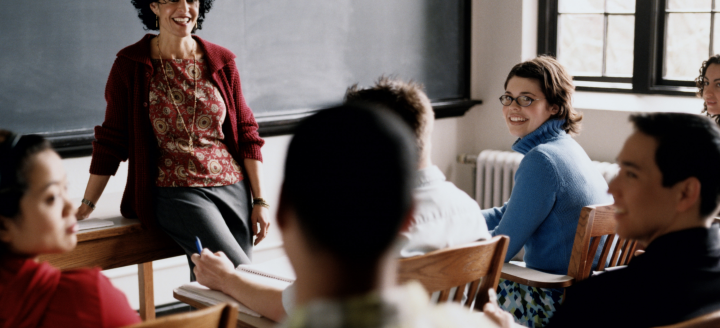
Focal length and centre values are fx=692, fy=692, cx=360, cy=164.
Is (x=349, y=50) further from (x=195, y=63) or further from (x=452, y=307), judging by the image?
(x=452, y=307)

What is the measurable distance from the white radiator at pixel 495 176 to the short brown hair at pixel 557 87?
160 centimetres

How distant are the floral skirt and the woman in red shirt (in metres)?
1.20

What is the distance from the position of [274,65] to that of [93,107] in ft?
3.06

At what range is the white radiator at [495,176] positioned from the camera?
4.00m

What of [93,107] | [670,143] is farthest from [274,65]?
[670,143]

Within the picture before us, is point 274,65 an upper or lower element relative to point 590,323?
upper

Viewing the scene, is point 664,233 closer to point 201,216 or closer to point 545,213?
point 545,213

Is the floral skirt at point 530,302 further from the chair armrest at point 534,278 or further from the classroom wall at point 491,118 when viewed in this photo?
the classroom wall at point 491,118

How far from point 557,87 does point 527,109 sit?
0.12 meters

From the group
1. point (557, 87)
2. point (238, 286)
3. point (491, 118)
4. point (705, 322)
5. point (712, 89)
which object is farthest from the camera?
point (491, 118)

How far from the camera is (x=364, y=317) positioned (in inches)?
26.0

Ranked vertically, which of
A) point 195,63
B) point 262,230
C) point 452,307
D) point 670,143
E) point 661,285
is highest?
point 195,63

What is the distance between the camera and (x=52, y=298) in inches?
42.8

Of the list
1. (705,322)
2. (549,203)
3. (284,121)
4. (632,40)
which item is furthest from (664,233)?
(632,40)
